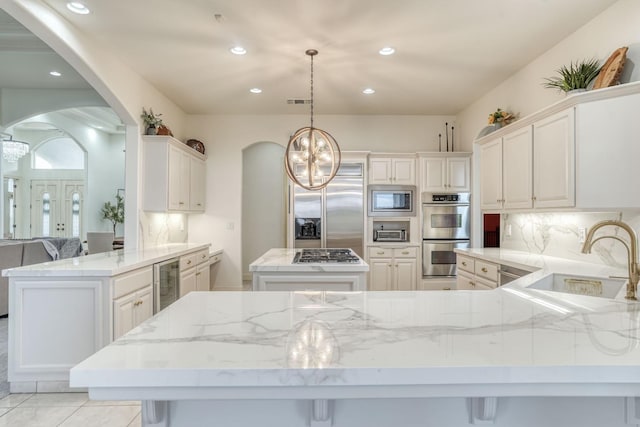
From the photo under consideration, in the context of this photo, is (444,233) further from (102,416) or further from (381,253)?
(102,416)

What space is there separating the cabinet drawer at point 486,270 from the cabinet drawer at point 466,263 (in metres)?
0.09

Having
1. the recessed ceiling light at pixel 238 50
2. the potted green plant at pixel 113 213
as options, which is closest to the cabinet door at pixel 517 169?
the recessed ceiling light at pixel 238 50

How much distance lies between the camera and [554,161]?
2.77m

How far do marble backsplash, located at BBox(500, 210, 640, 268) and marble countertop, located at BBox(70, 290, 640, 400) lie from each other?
1728 mm

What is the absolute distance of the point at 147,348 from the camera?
3.03ft

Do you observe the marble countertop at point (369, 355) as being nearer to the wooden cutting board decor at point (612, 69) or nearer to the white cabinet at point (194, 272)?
the wooden cutting board decor at point (612, 69)

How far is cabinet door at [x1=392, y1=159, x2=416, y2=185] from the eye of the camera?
205 inches

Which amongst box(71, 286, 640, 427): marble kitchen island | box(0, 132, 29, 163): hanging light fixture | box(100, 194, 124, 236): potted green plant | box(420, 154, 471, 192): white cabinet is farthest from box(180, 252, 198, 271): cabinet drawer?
box(100, 194, 124, 236): potted green plant

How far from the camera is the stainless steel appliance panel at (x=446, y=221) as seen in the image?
16.4 feet

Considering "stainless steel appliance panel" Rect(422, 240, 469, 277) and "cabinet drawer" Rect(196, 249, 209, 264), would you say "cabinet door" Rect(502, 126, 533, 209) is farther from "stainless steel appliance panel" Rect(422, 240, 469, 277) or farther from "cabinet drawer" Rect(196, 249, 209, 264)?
"cabinet drawer" Rect(196, 249, 209, 264)

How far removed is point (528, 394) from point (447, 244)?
14.3 ft

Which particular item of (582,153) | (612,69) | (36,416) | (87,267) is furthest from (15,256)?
(612,69)

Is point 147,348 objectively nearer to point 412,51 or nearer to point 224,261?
point 412,51

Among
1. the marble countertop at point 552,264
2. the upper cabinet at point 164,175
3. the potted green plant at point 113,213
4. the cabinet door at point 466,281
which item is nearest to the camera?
the marble countertop at point 552,264
